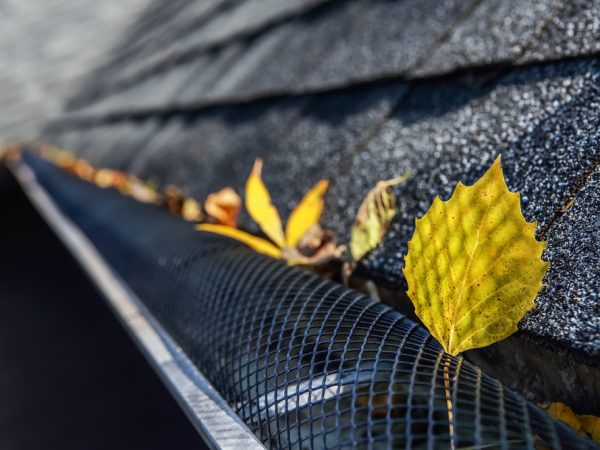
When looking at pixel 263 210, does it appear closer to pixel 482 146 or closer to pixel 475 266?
pixel 482 146

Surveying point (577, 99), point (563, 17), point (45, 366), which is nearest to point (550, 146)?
point (577, 99)

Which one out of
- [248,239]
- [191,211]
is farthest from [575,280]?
[191,211]

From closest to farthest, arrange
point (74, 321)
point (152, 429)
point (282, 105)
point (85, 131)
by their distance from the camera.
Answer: point (282, 105) < point (152, 429) < point (85, 131) < point (74, 321)

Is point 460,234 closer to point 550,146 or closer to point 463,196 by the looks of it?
point 463,196

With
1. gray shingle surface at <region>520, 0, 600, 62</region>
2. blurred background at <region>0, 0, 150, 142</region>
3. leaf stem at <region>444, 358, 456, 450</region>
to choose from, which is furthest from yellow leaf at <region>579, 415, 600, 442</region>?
blurred background at <region>0, 0, 150, 142</region>

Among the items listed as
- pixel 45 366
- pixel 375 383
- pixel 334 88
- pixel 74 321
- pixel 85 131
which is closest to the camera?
pixel 375 383

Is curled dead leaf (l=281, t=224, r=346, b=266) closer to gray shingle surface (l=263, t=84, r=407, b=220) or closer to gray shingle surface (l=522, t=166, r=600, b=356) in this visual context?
gray shingle surface (l=263, t=84, r=407, b=220)
